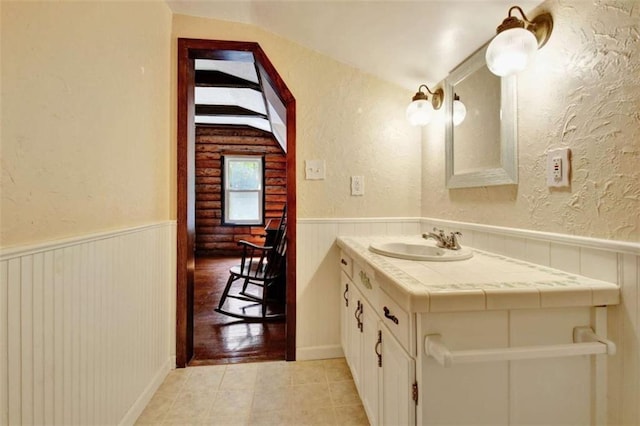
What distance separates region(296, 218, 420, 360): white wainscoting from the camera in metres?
1.89

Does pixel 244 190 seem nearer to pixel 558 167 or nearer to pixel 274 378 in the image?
pixel 274 378

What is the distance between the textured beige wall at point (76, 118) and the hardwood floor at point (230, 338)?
1.06 meters

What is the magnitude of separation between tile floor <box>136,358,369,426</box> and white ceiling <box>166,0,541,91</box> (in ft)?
6.10

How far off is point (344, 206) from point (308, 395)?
3.62ft

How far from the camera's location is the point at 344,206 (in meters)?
1.92

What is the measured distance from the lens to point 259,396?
1.54 m

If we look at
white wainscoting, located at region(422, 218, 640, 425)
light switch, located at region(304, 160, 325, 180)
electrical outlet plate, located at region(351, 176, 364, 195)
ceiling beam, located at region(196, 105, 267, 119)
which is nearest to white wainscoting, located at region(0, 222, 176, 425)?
light switch, located at region(304, 160, 325, 180)

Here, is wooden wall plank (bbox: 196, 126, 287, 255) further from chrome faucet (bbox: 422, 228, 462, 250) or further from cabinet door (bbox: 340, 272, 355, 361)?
chrome faucet (bbox: 422, 228, 462, 250)

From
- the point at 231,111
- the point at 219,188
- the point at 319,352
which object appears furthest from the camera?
the point at 219,188

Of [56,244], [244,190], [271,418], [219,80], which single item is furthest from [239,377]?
[244,190]

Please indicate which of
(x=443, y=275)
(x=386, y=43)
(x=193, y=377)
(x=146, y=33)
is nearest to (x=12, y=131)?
(x=146, y=33)

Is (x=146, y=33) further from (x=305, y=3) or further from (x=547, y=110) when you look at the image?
(x=547, y=110)

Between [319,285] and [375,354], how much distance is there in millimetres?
797

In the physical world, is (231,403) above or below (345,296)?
below
